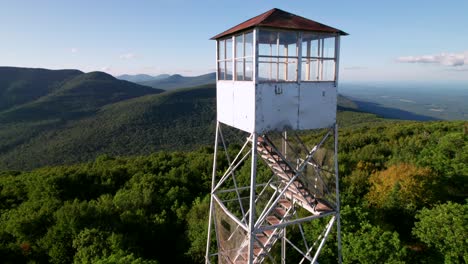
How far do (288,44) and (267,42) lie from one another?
84 centimetres

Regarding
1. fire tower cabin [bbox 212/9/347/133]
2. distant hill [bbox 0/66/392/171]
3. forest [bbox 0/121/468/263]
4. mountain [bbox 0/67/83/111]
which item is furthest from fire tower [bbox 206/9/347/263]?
mountain [bbox 0/67/83/111]

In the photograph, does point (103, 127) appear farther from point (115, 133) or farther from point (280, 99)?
point (280, 99)

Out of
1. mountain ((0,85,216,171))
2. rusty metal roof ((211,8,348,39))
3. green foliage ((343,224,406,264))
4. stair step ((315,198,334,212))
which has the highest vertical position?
rusty metal roof ((211,8,348,39))

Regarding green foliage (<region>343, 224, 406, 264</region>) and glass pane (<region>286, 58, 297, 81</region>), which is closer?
glass pane (<region>286, 58, 297, 81</region>)

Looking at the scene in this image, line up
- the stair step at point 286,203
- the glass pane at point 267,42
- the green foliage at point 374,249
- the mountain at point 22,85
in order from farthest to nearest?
the mountain at point 22,85 → the green foliage at point 374,249 → the stair step at point 286,203 → the glass pane at point 267,42

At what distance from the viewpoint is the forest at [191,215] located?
1648 centimetres

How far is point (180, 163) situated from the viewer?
41.1 metres

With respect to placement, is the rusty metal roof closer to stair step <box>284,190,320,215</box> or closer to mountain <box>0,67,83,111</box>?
stair step <box>284,190,320,215</box>

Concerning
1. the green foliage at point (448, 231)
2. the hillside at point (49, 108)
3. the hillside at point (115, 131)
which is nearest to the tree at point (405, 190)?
the green foliage at point (448, 231)

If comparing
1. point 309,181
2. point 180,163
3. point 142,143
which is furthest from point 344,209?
point 142,143

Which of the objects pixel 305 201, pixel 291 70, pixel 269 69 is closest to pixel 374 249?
pixel 305 201

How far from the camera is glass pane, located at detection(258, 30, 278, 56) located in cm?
970

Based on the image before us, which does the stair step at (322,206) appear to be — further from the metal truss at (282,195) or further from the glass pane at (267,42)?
the glass pane at (267,42)

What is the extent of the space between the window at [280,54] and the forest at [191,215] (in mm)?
9986
